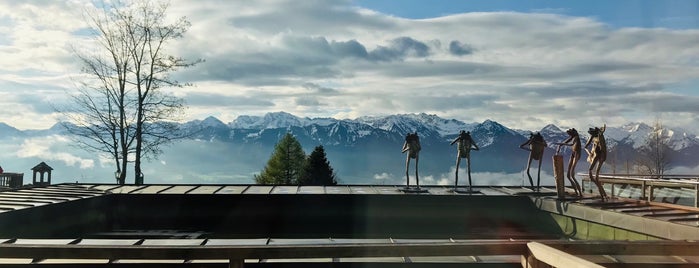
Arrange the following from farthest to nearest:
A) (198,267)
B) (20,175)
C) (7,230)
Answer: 1. (20,175)
2. (7,230)
3. (198,267)

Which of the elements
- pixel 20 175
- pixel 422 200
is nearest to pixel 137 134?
pixel 20 175

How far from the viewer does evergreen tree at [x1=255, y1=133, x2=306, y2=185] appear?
2034 inches

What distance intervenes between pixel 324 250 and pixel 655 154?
4756 cm

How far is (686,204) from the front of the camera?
15.9m

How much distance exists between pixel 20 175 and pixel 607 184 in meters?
19.6

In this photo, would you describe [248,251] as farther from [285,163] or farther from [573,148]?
[285,163]

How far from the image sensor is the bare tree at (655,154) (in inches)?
1847

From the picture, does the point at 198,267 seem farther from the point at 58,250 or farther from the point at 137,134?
the point at 137,134

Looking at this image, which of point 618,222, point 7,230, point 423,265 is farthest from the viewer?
point 618,222

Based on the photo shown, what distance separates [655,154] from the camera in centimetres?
4747

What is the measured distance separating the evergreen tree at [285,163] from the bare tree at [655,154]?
26.9 metres

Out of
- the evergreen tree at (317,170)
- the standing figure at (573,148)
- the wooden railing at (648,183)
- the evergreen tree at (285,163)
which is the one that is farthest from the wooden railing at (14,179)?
the evergreen tree at (285,163)

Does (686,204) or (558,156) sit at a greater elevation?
(558,156)

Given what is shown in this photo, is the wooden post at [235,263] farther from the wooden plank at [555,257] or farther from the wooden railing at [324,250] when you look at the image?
the wooden plank at [555,257]
